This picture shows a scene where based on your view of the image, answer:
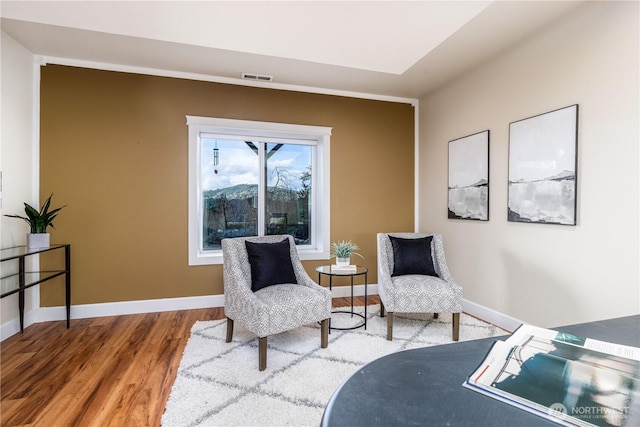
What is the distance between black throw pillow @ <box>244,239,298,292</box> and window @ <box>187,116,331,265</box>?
111cm

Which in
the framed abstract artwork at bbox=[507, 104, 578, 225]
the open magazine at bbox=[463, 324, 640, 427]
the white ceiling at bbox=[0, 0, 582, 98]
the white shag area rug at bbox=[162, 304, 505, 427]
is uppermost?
the white ceiling at bbox=[0, 0, 582, 98]

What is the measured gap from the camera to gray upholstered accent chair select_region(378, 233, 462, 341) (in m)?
2.71

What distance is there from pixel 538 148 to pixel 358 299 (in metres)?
2.46

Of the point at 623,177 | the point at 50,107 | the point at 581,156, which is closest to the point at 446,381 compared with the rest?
the point at 623,177

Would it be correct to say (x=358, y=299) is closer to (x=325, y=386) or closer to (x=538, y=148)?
(x=325, y=386)

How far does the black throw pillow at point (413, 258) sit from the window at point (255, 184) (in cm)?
110

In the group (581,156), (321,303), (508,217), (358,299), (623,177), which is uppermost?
(581,156)

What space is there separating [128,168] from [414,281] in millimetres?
3079

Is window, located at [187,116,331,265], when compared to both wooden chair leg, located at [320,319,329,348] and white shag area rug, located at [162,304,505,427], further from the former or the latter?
wooden chair leg, located at [320,319,329,348]

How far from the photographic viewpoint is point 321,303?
251 cm

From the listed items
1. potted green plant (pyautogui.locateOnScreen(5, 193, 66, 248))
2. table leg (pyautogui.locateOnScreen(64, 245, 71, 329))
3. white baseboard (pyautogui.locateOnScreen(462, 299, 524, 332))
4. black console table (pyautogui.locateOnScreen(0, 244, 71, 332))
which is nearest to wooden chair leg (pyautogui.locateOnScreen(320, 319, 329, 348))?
white baseboard (pyautogui.locateOnScreen(462, 299, 524, 332))

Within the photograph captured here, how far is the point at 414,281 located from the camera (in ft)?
9.41

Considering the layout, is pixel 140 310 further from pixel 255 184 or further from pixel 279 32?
pixel 279 32

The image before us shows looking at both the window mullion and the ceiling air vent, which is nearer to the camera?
the ceiling air vent
